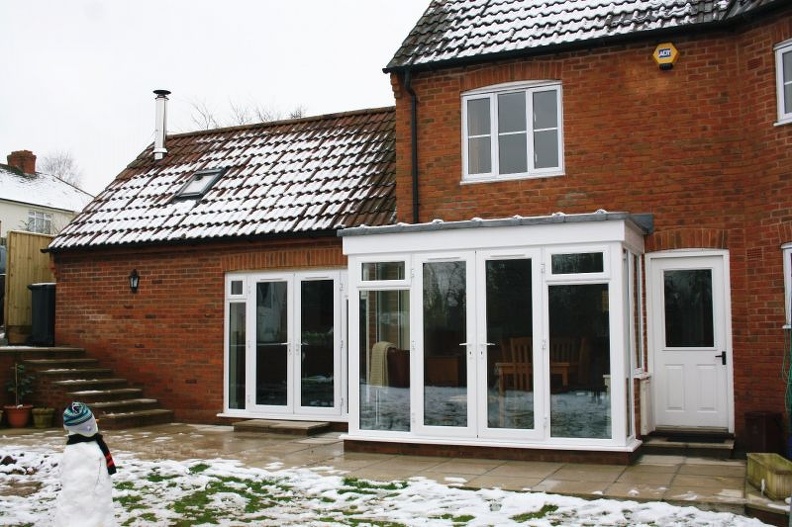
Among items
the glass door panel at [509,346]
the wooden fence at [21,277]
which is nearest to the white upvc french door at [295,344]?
the glass door panel at [509,346]

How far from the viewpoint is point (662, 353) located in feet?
37.5

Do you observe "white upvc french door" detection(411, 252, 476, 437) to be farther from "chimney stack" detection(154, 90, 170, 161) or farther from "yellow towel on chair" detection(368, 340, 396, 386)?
"chimney stack" detection(154, 90, 170, 161)

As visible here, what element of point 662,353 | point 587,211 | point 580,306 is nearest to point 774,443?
point 662,353

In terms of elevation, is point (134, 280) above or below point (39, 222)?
below

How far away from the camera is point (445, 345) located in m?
10.9

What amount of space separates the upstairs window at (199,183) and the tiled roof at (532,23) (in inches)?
195

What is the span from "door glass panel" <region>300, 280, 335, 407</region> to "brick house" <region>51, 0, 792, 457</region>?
0.12 ft

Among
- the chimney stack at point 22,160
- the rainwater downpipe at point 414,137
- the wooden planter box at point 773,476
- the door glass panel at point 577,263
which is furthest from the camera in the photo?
the chimney stack at point 22,160

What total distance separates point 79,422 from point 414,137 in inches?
294

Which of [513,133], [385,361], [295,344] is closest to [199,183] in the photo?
[295,344]

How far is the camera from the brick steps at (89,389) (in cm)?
1402

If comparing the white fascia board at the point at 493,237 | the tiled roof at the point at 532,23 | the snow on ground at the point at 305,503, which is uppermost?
the tiled roof at the point at 532,23

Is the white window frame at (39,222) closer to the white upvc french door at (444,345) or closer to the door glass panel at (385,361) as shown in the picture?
the door glass panel at (385,361)

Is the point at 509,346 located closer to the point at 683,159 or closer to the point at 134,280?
the point at 683,159
